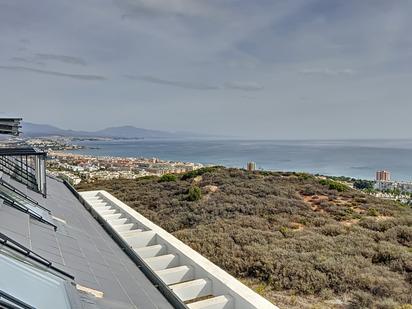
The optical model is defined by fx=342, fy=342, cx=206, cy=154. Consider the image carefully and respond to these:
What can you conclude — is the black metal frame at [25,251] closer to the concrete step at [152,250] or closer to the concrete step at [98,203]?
the concrete step at [152,250]

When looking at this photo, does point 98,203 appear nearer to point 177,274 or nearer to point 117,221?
point 117,221

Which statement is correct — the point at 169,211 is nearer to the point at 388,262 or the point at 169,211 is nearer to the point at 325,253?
the point at 325,253

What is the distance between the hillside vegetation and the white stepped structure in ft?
7.38

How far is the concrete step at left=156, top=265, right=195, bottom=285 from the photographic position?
5.46 m

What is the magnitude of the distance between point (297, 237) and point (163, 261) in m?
6.02

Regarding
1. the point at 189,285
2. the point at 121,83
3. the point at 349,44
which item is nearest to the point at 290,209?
the point at 189,285

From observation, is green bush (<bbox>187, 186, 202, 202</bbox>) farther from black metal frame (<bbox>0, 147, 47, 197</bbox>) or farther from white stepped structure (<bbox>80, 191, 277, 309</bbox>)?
black metal frame (<bbox>0, 147, 47, 197</bbox>)

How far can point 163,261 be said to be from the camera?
241 inches

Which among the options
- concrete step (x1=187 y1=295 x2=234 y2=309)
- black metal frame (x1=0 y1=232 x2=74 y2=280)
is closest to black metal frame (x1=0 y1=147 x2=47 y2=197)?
black metal frame (x1=0 y1=232 x2=74 y2=280)

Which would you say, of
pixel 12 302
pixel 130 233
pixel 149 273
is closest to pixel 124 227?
pixel 130 233

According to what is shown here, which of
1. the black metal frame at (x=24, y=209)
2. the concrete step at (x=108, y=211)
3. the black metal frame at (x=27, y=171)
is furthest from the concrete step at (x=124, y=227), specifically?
the black metal frame at (x=24, y=209)

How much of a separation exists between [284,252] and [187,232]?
354 cm

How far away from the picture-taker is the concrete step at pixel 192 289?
484cm

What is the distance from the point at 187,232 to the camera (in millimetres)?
11391
